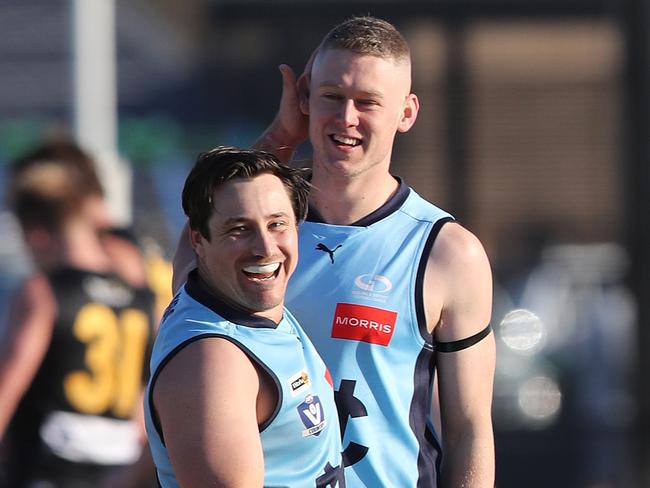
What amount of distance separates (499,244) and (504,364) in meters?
9.17

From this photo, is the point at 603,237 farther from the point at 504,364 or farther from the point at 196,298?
the point at 196,298

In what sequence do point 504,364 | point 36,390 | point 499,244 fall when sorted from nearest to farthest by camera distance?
point 36,390
point 504,364
point 499,244

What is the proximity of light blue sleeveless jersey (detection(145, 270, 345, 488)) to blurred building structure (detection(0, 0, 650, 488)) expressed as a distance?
671 cm

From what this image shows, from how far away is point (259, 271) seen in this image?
9.39ft

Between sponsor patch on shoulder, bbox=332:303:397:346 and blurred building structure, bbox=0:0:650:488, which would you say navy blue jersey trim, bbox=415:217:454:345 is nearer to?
sponsor patch on shoulder, bbox=332:303:397:346

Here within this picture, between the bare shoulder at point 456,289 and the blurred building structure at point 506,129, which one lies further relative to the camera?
the blurred building structure at point 506,129

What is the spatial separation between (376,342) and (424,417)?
25 centimetres

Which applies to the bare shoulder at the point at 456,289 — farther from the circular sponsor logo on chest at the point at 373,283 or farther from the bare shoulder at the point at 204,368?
the bare shoulder at the point at 204,368

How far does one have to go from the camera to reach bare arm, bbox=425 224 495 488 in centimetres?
338

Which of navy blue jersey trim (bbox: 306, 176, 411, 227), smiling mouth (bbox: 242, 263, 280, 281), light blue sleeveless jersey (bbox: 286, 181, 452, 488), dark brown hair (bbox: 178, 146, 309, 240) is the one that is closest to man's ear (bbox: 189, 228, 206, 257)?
dark brown hair (bbox: 178, 146, 309, 240)

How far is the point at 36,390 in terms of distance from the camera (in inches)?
219

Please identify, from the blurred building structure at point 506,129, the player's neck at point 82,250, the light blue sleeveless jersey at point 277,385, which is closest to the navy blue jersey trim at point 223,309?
the light blue sleeveless jersey at point 277,385

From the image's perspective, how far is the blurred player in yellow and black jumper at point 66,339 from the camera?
5543 mm

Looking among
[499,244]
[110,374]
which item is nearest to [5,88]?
[499,244]
